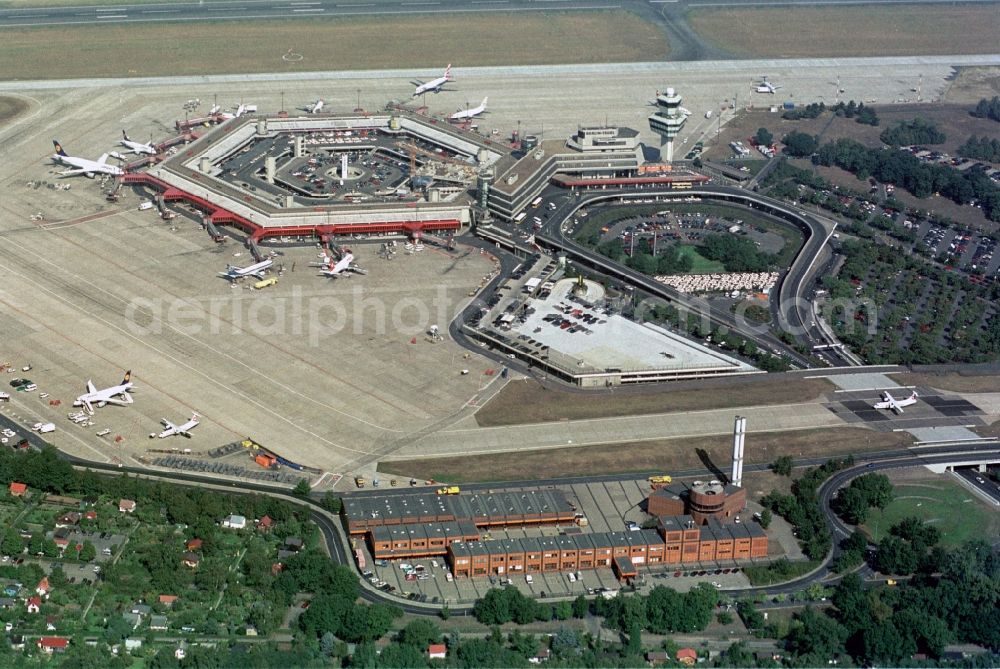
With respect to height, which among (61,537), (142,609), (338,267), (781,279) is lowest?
(781,279)

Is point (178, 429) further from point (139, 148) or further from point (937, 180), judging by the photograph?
point (937, 180)

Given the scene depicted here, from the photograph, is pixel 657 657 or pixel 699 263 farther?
pixel 699 263

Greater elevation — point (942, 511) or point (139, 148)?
point (139, 148)

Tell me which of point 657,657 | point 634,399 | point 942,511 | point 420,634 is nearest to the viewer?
point 420,634

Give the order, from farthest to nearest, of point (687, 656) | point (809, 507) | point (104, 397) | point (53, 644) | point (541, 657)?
1. point (104, 397)
2. point (809, 507)
3. point (687, 656)
4. point (541, 657)
5. point (53, 644)

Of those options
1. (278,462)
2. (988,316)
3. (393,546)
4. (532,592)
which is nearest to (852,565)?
(532,592)

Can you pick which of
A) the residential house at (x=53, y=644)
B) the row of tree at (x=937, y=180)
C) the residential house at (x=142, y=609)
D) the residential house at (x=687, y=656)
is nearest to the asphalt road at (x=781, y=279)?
the row of tree at (x=937, y=180)

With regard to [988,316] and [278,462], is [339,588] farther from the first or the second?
[988,316]

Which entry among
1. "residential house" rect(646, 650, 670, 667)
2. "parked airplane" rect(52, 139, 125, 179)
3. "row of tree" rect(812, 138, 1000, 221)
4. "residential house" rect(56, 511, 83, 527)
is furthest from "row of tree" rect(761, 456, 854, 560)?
"parked airplane" rect(52, 139, 125, 179)

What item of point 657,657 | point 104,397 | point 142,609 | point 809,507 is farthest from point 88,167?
point 657,657
